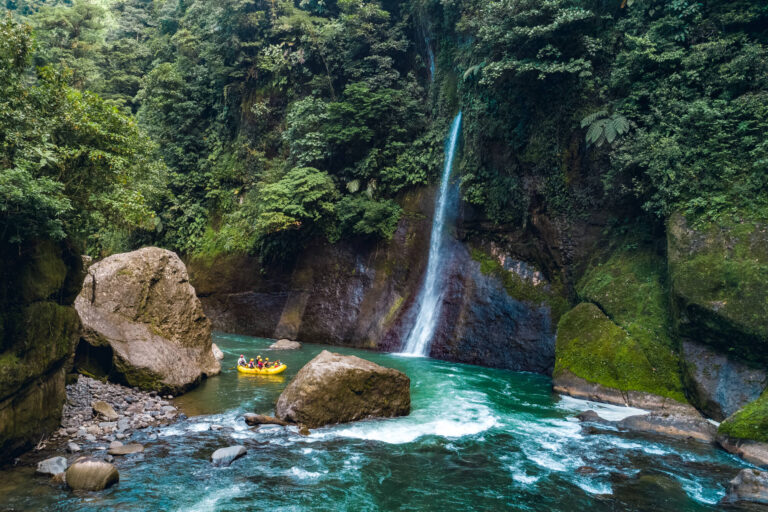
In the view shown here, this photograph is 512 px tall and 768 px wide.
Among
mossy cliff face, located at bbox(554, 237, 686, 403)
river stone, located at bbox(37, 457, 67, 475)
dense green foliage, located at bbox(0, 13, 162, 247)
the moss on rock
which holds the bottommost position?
river stone, located at bbox(37, 457, 67, 475)

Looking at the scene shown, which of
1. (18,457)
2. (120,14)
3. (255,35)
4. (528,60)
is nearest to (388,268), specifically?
(528,60)

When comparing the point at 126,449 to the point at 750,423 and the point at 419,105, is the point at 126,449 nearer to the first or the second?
the point at 750,423

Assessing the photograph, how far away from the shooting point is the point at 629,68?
11734 mm

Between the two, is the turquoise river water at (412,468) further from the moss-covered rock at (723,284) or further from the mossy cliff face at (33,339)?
the moss-covered rock at (723,284)

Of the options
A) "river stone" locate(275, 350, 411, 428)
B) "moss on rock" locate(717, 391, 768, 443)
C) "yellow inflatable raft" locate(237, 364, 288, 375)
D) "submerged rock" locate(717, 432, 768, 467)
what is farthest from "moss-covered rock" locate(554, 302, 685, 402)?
"yellow inflatable raft" locate(237, 364, 288, 375)

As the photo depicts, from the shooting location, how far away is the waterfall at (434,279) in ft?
51.2

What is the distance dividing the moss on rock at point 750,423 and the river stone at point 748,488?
1.46 meters

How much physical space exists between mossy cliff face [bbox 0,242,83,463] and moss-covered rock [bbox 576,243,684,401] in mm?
10852

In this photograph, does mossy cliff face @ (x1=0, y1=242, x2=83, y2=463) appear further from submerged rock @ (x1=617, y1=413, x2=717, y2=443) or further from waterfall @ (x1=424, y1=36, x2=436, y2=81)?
waterfall @ (x1=424, y1=36, x2=436, y2=81)

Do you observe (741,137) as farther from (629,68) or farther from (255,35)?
(255,35)

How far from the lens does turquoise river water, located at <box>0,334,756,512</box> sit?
554 centimetres

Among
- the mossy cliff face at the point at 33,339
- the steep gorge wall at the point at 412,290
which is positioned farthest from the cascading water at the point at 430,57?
the mossy cliff face at the point at 33,339

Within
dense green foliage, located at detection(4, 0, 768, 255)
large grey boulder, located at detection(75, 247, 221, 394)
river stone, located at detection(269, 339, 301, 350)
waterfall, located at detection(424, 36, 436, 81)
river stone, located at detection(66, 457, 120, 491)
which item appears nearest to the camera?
river stone, located at detection(66, 457, 120, 491)

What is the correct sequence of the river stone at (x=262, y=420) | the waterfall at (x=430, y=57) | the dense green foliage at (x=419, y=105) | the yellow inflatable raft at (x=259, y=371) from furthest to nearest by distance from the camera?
1. the waterfall at (x=430, y=57)
2. the yellow inflatable raft at (x=259, y=371)
3. the dense green foliage at (x=419, y=105)
4. the river stone at (x=262, y=420)
